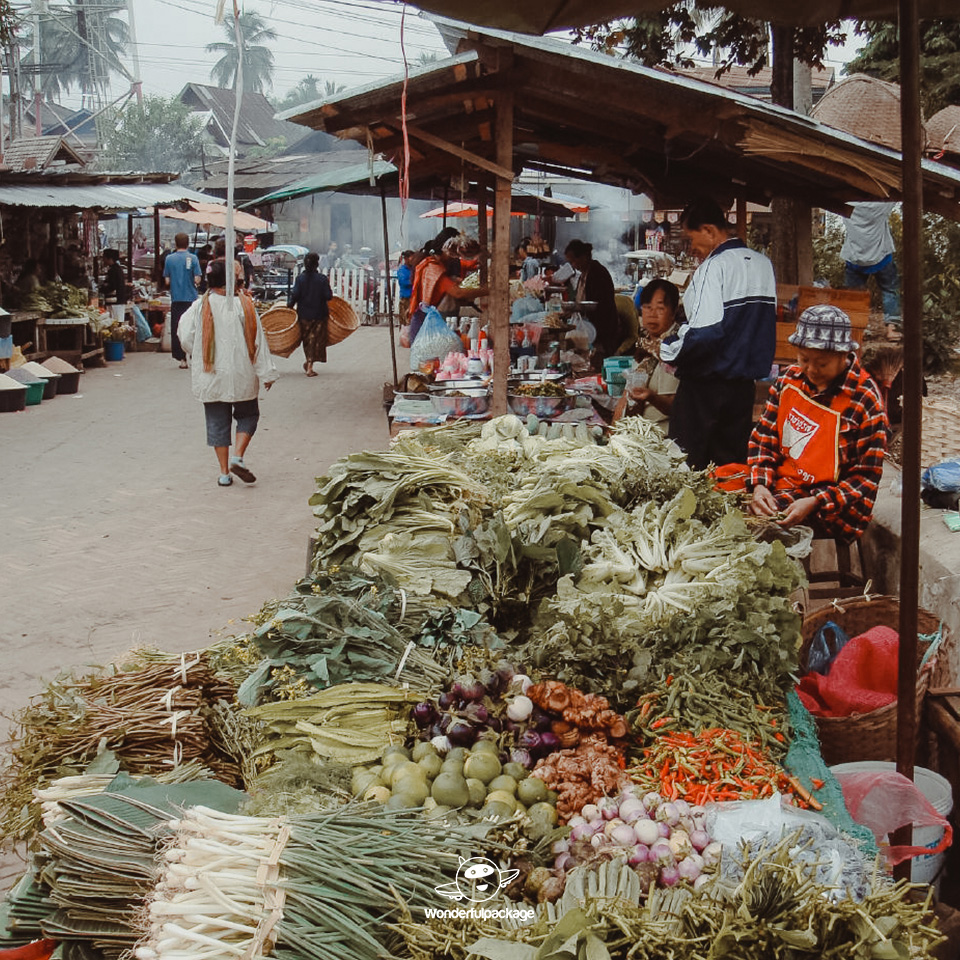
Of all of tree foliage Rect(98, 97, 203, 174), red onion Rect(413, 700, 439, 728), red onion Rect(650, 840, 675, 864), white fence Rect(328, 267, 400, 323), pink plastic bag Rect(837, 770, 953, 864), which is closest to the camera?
red onion Rect(650, 840, 675, 864)

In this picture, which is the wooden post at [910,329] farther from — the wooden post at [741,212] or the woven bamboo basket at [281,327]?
the woven bamboo basket at [281,327]

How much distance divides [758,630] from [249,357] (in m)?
6.70

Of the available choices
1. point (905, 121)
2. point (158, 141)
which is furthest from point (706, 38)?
point (158, 141)

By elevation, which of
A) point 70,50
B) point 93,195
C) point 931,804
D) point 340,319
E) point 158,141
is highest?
point 70,50

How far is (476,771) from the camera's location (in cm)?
288

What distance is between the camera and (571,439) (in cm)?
633

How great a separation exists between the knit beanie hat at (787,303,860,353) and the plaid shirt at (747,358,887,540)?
24 cm

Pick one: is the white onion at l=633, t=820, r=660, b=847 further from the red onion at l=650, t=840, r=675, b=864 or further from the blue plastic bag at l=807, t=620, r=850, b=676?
the blue plastic bag at l=807, t=620, r=850, b=676

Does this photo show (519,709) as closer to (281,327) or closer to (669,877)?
(669,877)

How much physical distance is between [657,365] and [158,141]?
214 feet

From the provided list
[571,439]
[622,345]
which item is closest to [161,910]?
[571,439]

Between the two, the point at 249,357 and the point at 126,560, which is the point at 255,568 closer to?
the point at 126,560

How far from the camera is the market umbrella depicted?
2285mm

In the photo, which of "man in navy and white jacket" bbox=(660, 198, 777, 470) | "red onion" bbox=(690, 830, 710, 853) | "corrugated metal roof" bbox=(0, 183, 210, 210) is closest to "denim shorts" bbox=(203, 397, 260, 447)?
"man in navy and white jacket" bbox=(660, 198, 777, 470)
